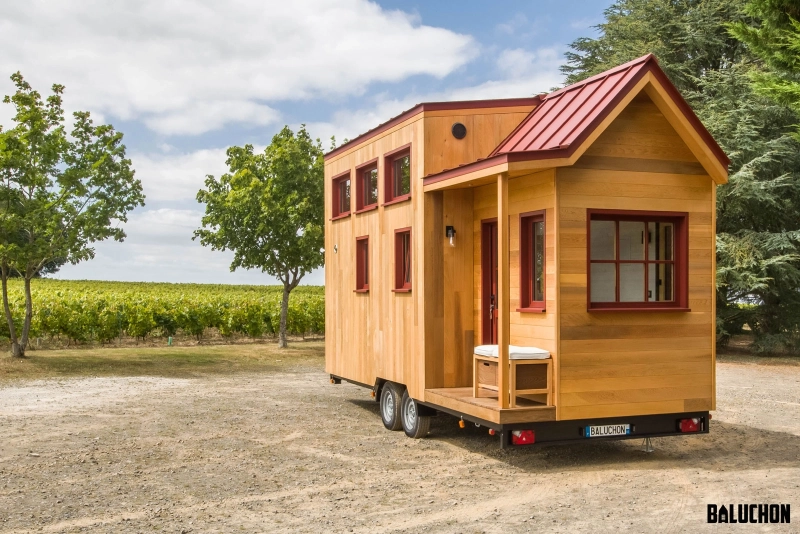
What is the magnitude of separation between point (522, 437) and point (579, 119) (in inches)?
141

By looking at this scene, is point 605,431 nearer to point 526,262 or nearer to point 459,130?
point 526,262

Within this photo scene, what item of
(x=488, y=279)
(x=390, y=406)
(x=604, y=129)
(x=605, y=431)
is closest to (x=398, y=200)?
(x=488, y=279)

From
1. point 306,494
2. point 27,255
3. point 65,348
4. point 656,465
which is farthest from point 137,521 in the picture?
point 65,348

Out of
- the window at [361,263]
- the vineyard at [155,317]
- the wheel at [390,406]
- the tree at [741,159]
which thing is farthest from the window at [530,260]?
the vineyard at [155,317]

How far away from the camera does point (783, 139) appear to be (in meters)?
25.9

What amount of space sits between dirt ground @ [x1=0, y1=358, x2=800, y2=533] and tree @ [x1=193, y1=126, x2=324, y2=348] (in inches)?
418

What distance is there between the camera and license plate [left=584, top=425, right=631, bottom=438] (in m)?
9.61

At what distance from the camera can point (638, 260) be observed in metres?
10.2

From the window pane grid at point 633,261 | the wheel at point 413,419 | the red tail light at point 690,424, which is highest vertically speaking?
the window pane grid at point 633,261

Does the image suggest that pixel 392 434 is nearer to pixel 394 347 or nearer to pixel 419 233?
pixel 394 347

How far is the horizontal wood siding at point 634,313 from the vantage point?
31.3 ft

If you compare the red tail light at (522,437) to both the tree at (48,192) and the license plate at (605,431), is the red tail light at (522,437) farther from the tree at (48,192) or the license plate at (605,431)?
the tree at (48,192)

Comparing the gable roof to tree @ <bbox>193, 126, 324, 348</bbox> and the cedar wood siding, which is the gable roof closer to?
the cedar wood siding

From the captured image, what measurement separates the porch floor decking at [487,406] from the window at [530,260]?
1141mm
